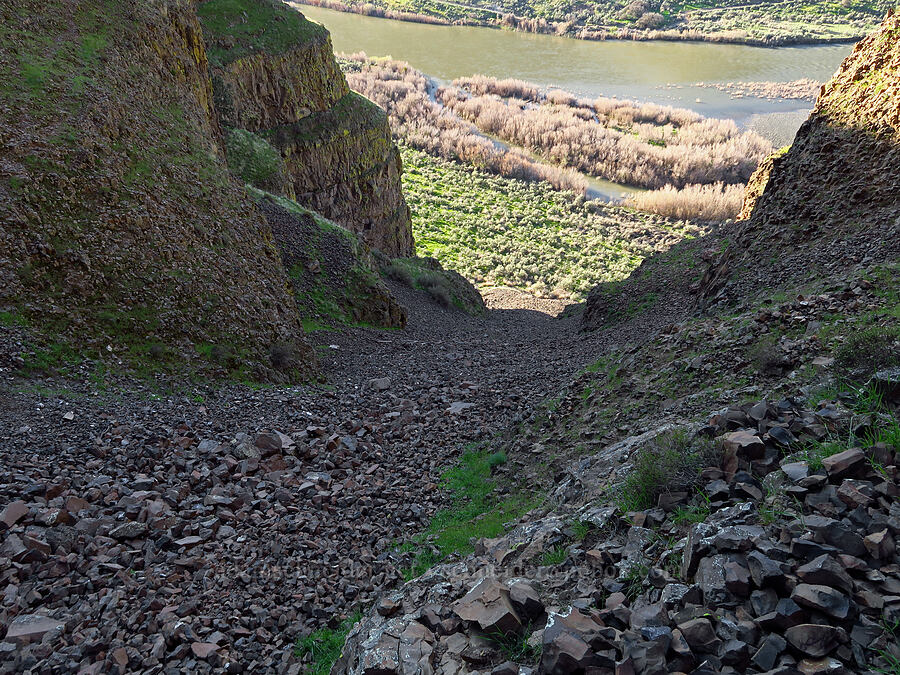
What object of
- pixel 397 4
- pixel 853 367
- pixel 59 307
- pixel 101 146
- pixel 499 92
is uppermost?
pixel 397 4

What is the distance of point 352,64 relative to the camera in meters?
96.8

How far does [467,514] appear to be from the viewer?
8188 mm

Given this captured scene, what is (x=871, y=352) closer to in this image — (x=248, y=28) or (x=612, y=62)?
(x=248, y=28)

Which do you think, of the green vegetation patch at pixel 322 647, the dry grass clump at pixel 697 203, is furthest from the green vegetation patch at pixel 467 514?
the dry grass clump at pixel 697 203

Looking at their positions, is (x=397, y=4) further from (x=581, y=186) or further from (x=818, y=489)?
(x=818, y=489)

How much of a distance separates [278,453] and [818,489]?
25.3 feet

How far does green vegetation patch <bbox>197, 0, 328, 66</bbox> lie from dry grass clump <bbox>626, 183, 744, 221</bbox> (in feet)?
152

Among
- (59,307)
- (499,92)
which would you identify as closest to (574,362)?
(59,307)

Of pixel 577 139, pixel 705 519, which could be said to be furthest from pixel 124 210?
pixel 577 139

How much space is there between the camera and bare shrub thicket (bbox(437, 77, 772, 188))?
71562mm

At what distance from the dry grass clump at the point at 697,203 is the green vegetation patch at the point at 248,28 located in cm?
4648

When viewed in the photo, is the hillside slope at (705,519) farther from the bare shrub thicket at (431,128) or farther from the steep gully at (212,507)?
the bare shrub thicket at (431,128)

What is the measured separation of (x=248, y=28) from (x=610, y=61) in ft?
329

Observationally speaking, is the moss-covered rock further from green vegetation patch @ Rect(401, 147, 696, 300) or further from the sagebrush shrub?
green vegetation patch @ Rect(401, 147, 696, 300)
